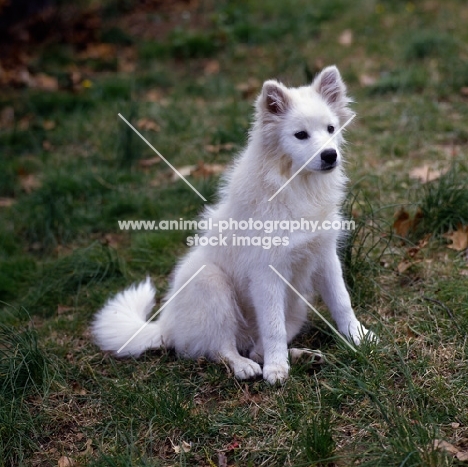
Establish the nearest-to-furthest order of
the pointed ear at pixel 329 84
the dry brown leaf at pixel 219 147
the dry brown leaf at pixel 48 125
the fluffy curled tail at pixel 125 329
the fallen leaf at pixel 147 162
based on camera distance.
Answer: the pointed ear at pixel 329 84 < the fluffy curled tail at pixel 125 329 < the dry brown leaf at pixel 219 147 < the fallen leaf at pixel 147 162 < the dry brown leaf at pixel 48 125

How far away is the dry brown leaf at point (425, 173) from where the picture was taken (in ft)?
15.4

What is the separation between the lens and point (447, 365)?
3.05 meters

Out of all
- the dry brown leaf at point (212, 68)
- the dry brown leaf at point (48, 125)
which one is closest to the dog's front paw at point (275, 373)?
the dry brown leaf at point (48, 125)

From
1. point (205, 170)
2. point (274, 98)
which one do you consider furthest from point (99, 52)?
point (274, 98)

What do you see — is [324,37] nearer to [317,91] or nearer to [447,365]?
[317,91]

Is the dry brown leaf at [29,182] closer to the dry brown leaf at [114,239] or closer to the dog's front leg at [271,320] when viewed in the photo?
→ the dry brown leaf at [114,239]

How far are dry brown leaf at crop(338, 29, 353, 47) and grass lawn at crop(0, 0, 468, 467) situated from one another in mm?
31

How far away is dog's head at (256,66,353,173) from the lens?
311 centimetres

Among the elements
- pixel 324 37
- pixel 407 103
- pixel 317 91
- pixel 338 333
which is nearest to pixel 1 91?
pixel 324 37

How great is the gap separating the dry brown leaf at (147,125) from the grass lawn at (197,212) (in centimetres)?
3

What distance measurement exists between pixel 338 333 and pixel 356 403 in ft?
1.38

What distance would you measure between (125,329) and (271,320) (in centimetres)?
86

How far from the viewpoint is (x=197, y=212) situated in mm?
4801

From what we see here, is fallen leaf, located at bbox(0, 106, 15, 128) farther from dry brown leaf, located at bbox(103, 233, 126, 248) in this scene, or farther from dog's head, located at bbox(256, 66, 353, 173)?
dog's head, located at bbox(256, 66, 353, 173)
